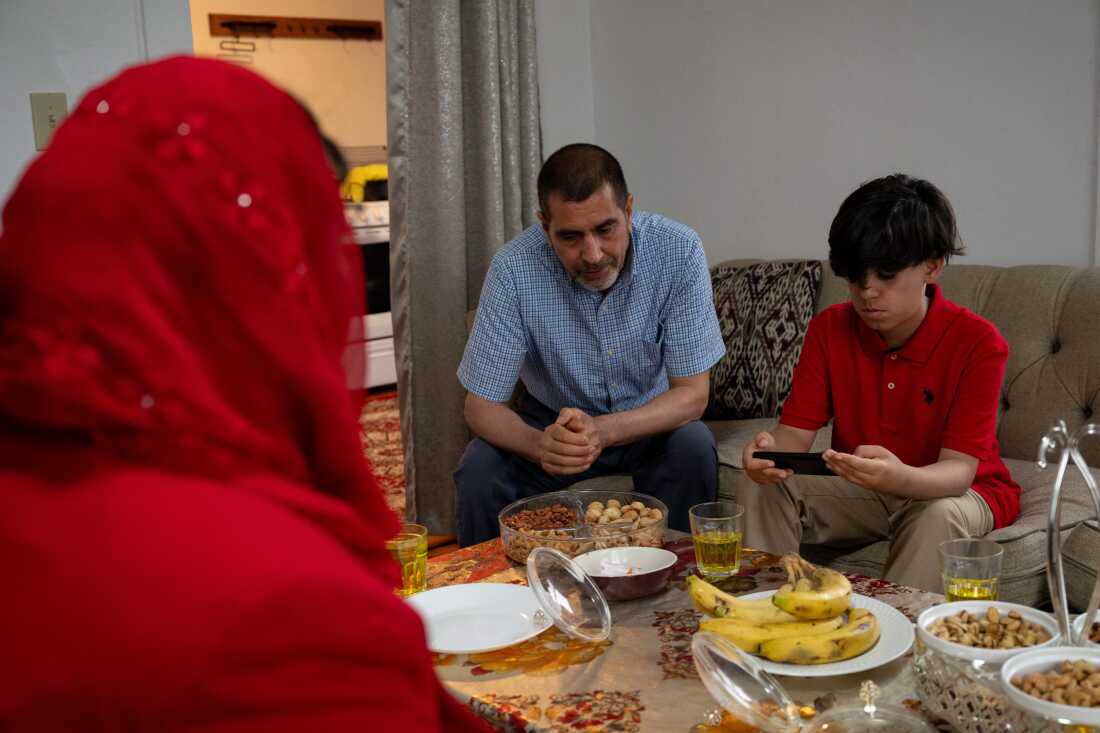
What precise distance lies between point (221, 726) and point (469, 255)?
307 centimetres

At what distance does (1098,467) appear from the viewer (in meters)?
2.34

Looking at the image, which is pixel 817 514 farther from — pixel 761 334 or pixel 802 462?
pixel 761 334

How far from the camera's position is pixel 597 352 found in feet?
8.80

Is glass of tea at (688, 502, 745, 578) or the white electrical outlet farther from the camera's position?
→ the white electrical outlet

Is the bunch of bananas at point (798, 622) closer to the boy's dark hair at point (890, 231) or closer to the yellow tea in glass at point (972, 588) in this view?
the yellow tea in glass at point (972, 588)

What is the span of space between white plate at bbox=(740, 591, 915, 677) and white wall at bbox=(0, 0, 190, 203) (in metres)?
2.14

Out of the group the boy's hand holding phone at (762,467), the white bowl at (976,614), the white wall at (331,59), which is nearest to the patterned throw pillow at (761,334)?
the boy's hand holding phone at (762,467)

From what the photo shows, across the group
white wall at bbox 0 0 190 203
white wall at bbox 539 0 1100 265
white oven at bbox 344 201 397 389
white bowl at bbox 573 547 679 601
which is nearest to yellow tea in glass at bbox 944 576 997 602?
white bowl at bbox 573 547 679 601

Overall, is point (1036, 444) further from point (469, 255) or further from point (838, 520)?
point (469, 255)

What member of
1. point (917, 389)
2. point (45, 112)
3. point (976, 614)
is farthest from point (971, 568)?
point (45, 112)

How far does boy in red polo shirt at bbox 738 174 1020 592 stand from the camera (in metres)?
1.94

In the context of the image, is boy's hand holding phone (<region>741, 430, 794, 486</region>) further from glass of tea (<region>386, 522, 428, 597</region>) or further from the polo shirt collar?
glass of tea (<region>386, 522, 428, 597</region>)

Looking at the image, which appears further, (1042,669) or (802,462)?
(802,462)

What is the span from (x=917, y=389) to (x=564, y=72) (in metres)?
2.28
